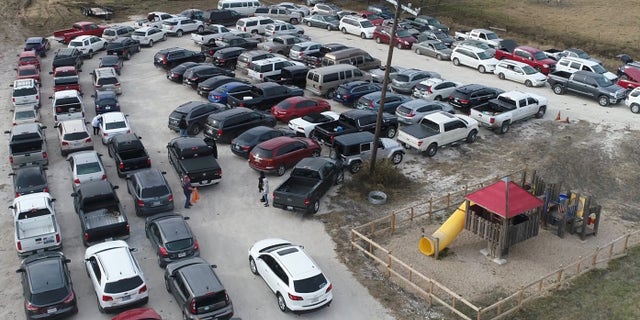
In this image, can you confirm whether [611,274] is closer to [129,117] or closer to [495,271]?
[495,271]

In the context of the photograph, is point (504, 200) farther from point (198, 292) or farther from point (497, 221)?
point (198, 292)

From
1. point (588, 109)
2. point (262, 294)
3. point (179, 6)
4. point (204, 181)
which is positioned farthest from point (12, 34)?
point (588, 109)

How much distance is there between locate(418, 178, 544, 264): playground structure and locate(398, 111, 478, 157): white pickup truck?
24.7ft

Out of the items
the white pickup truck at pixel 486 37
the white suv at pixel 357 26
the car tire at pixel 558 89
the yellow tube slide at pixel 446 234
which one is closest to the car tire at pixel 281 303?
the yellow tube slide at pixel 446 234

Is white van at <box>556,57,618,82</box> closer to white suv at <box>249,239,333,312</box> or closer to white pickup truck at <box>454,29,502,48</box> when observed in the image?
white pickup truck at <box>454,29,502,48</box>

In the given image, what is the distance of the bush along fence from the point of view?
59.5ft

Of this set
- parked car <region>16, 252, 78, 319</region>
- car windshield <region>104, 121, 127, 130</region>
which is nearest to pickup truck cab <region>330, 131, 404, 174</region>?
car windshield <region>104, 121, 127, 130</region>

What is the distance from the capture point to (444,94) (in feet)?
120

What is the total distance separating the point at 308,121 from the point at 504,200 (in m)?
12.6

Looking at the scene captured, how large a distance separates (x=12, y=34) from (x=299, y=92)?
97.9ft

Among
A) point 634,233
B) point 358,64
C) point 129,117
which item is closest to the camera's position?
point 634,233

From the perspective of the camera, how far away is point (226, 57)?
134 ft

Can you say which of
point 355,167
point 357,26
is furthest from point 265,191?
point 357,26

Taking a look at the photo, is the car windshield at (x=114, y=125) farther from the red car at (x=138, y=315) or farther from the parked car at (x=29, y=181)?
the red car at (x=138, y=315)
